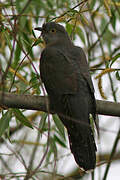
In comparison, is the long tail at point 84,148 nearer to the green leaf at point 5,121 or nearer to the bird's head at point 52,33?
the green leaf at point 5,121

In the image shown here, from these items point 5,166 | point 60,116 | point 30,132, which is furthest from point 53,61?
point 30,132

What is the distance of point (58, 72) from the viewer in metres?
3.80

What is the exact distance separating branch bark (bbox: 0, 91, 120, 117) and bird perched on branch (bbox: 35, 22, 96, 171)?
5.6 inches

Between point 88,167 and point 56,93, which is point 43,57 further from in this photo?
point 88,167

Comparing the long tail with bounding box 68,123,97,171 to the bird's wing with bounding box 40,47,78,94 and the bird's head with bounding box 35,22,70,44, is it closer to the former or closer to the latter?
the bird's wing with bounding box 40,47,78,94

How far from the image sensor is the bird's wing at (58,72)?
3.66m

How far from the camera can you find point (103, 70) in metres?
3.17

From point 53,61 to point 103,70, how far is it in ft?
2.88

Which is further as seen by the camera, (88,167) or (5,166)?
(5,166)

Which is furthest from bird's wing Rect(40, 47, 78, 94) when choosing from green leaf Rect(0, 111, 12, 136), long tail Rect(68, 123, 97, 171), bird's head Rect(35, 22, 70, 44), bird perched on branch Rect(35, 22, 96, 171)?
bird's head Rect(35, 22, 70, 44)

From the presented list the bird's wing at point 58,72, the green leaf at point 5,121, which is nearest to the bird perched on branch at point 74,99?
the bird's wing at point 58,72

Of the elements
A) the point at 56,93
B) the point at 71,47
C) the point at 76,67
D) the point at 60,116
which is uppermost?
the point at 71,47

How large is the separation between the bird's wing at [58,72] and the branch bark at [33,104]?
18.0 inches

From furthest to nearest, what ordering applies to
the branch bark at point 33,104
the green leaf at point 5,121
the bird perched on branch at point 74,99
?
the bird perched on branch at point 74,99, the green leaf at point 5,121, the branch bark at point 33,104
